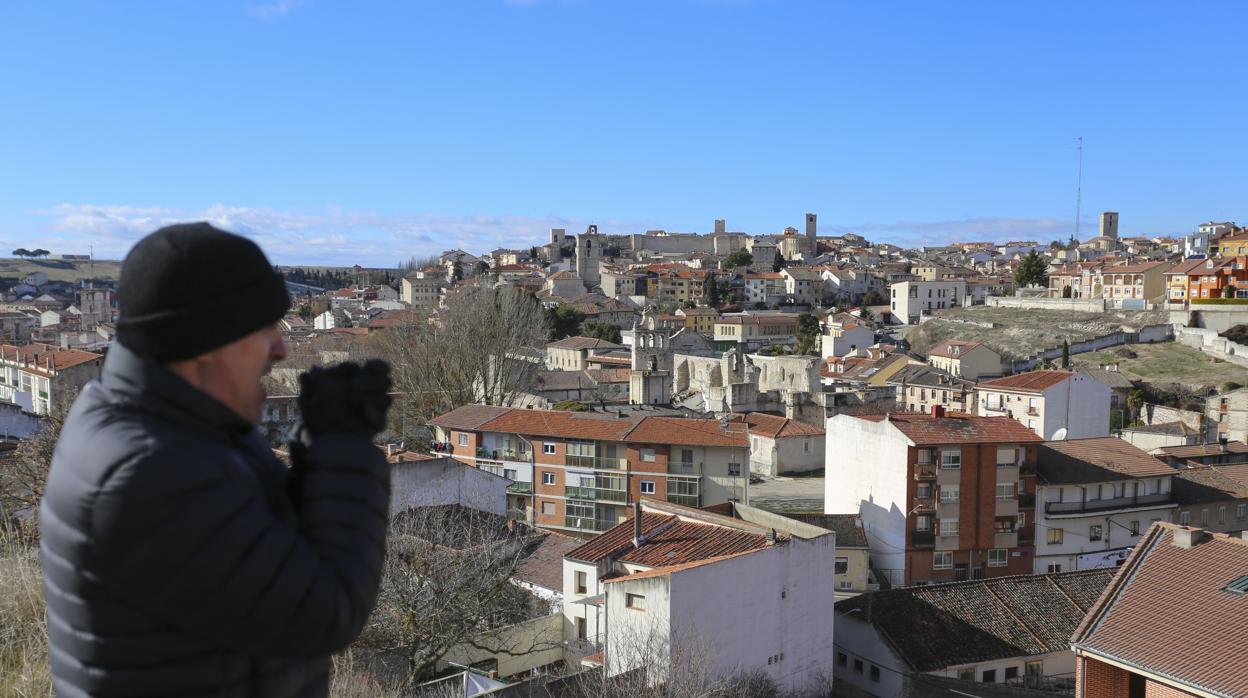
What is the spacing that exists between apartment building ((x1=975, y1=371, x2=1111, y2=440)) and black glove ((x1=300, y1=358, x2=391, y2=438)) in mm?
29559

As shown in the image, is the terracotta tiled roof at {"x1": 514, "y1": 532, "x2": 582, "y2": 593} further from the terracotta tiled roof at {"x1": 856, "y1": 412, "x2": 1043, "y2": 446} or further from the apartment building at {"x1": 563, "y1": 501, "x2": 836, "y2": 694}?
the terracotta tiled roof at {"x1": 856, "y1": 412, "x2": 1043, "y2": 446}

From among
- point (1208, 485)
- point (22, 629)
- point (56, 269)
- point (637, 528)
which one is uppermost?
point (56, 269)

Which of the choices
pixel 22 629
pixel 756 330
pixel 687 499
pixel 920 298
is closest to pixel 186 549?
pixel 22 629

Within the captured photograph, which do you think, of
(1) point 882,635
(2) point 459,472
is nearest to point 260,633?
(1) point 882,635

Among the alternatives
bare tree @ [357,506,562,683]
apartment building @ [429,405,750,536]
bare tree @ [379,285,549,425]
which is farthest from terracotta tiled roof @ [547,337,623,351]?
bare tree @ [357,506,562,683]

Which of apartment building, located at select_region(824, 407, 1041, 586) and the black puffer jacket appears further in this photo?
apartment building, located at select_region(824, 407, 1041, 586)

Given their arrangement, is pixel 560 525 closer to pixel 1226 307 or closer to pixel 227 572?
pixel 227 572

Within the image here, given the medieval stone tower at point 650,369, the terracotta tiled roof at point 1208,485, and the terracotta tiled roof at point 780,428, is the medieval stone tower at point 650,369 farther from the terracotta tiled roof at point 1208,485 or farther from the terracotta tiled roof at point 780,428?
the terracotta tiled roof at point 1208,485

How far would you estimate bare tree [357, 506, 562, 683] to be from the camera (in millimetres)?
11000

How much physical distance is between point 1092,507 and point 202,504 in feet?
78.1

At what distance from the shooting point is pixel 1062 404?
2909 centimetres

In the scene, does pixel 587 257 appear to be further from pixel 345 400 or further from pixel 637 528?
pixel 345 400

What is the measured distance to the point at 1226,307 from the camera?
50.0 m

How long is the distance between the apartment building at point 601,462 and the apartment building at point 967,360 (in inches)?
903
